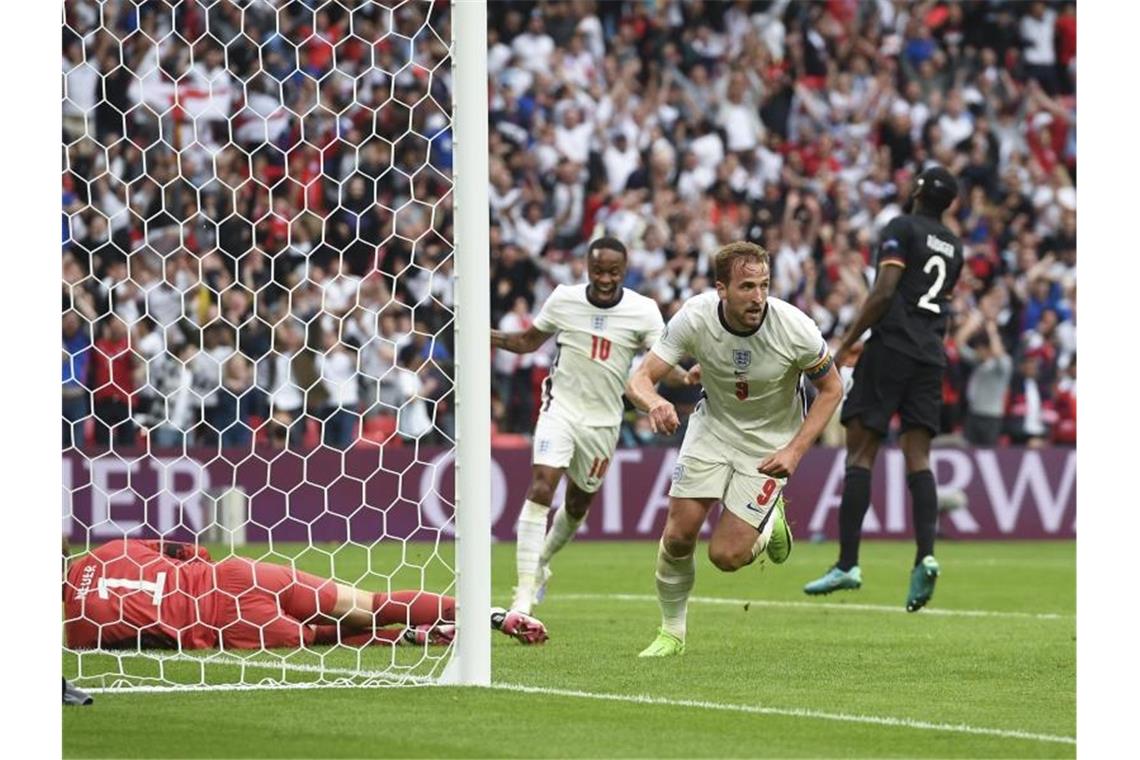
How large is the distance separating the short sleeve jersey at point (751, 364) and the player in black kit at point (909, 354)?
6.40 feet

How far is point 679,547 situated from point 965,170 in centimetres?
1537

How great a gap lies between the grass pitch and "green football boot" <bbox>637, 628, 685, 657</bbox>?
0.09 m

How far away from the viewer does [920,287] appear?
11523 millimetres

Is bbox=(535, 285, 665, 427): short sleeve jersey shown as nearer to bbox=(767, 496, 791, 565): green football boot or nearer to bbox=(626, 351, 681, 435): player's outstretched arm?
bbox=(767, 496, 791, 565): green football boot

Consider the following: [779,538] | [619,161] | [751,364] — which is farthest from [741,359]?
[619,161]

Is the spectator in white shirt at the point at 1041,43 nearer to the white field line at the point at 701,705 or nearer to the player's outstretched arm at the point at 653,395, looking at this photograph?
the player's outstretched arm at the point at 653,395

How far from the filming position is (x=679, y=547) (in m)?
9.23

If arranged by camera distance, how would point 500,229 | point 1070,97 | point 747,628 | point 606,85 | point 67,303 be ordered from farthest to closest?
point 1070,97, point 606,85, point 500,229, point 67,303, point 747,628

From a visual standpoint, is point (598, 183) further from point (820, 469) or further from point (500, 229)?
point (820, 469)

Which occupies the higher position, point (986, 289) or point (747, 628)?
point (986, 289)

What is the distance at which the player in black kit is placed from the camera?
11320 millimetres

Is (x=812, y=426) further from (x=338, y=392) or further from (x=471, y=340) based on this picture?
(x=338, y=392)

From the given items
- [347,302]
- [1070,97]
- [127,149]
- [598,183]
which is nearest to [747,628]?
[347,302]

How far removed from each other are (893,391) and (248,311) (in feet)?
26.2
